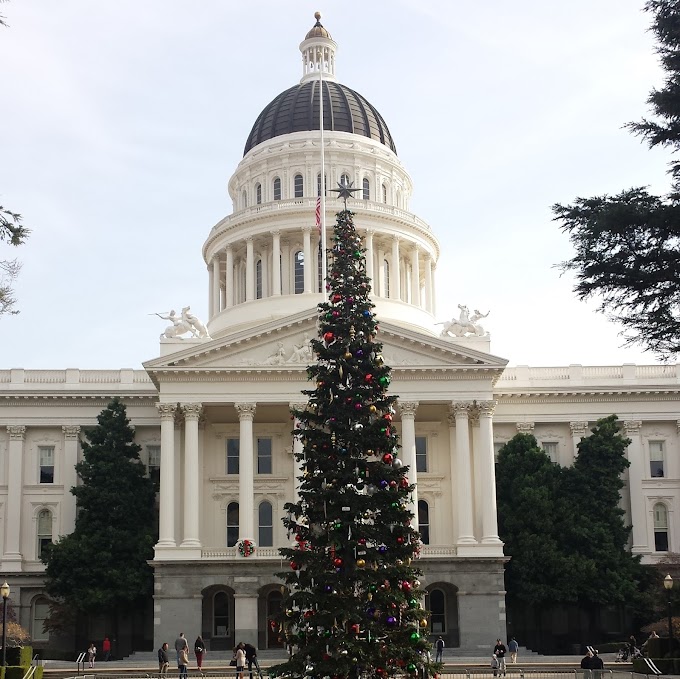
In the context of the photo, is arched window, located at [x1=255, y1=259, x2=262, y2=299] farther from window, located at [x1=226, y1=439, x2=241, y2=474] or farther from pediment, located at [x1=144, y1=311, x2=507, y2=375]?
pediment, located at [x1=144, y1=311, x2=507, y2=375]

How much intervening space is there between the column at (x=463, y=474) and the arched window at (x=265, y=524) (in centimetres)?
1029

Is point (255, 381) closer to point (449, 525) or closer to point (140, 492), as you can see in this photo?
point (140, 492)

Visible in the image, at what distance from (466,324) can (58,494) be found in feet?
82.2

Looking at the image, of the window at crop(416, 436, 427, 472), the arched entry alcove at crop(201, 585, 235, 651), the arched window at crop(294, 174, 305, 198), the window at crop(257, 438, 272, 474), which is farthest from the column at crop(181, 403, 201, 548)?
the arched window at crop(294, 174, 305, 198)

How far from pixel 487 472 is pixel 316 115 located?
33361 mm

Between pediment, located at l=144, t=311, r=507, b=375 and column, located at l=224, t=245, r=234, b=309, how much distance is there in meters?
16.8

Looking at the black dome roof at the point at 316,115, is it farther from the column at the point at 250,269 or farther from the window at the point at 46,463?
the window at the point at 46,463

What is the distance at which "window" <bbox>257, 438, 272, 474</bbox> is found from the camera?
237 feet

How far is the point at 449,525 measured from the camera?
7125 cm

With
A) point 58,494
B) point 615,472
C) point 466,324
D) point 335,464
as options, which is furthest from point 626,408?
point 335,464

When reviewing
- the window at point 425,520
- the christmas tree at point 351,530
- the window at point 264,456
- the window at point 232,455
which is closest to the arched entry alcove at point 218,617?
the window at point 232,455

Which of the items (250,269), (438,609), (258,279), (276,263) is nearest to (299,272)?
(276,263)

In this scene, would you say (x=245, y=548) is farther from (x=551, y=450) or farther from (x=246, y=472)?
(x=551, y=450)

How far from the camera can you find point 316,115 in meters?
90.6
